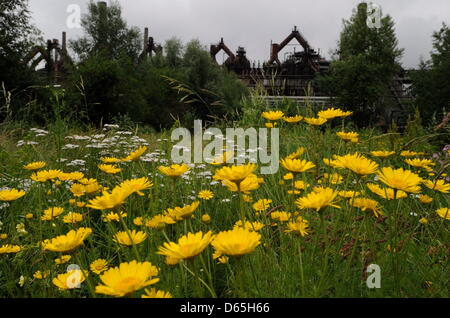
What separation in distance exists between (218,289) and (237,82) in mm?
20146

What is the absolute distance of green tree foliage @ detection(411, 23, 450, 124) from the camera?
60.7 feet

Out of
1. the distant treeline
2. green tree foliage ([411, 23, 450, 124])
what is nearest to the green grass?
the distant treeline

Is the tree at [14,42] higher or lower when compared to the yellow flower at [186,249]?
higher

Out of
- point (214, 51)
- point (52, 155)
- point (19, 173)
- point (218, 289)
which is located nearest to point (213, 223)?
point (218, 289)

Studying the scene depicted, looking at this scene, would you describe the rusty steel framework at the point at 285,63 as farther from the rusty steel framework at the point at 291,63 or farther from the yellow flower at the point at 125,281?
the yellow flower at the point at 125,281

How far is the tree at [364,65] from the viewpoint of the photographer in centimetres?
1994

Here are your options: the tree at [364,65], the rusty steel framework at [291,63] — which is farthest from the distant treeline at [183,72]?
the rusty steel framework at [291,63]

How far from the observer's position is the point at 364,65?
19859mm

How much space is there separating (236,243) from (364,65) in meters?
21.5

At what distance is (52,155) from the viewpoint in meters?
3.35

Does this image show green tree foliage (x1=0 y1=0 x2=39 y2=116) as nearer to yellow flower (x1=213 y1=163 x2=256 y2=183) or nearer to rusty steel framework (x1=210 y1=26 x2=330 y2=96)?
yellow flower (x1=213 y1=163 x2=256 y2=183)

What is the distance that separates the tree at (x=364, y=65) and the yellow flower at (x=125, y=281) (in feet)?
65.8

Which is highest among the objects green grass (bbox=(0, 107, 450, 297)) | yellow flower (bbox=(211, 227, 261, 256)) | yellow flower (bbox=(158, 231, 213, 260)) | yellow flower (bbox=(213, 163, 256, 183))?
yellow flower (bbox=(213, 163, 256, 183))

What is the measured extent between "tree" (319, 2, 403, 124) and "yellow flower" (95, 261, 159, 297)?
2007cm
